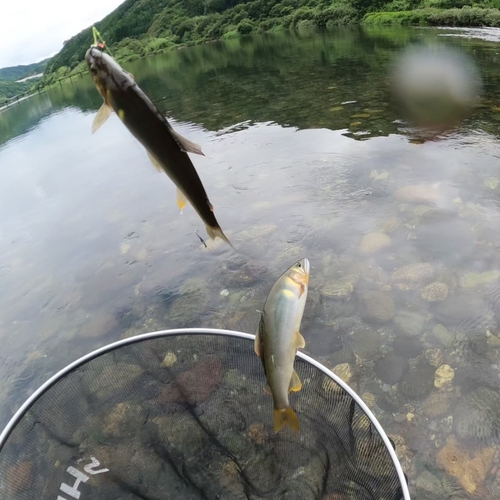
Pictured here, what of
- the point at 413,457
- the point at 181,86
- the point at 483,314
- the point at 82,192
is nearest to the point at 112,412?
the point at 413,457

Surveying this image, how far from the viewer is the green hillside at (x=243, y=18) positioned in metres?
29.5

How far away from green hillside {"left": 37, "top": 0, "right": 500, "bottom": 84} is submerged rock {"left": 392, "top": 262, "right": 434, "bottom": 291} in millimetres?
20217

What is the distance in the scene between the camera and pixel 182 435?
10.4 feet

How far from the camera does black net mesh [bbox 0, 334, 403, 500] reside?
100 inches

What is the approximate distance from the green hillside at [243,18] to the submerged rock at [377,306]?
20.3m

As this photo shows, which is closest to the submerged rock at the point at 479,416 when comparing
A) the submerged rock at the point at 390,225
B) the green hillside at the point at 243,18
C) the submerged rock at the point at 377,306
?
the submerged rock at the point at 377,306

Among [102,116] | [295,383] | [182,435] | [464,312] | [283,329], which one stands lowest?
[464,312]

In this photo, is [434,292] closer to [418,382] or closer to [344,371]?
[418,382]

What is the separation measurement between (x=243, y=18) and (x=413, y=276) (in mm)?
80740

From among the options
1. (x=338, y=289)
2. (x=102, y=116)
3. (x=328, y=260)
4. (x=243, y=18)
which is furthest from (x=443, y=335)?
(x=243, y=18)

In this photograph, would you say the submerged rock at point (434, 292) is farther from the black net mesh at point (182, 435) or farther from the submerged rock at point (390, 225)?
the black net mesh at point (182, 435)

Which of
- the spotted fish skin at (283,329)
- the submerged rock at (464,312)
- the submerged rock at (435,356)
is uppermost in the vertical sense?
Result: the spotted fish skin at (283,329)

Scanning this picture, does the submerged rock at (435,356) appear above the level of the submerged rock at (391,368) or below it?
below

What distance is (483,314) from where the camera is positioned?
15.6ft
